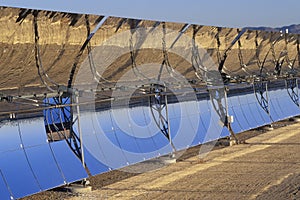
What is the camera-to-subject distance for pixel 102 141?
47.9 feet

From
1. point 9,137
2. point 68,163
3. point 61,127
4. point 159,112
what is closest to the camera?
point 9,137

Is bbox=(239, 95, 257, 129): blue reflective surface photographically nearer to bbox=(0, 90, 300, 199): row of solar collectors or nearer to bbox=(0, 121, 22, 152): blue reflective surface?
bbox=(0, 90, 300, 199): row of solar collectors

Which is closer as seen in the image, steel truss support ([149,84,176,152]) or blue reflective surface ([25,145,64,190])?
blue reflective surface ([25,145,64,190])

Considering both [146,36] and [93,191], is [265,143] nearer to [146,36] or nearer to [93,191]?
[146,36]

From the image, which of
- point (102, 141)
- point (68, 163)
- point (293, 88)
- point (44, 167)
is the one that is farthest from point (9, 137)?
point (293, 88)

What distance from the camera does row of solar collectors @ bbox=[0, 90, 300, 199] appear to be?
37.7 ft

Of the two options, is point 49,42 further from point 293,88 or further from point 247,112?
point 293,88

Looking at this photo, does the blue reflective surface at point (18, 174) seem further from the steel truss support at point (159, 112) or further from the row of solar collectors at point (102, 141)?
the steel truss support at point (159, 112)

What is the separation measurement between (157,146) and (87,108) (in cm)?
221

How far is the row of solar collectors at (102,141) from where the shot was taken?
11500 millimetres

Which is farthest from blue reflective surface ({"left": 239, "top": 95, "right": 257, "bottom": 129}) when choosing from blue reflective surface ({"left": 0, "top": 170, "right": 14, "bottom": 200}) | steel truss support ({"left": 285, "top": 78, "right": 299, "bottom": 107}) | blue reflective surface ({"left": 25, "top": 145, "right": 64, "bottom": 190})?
blue reflective surface ({"left": 0, "top": 170, "right": 14, "bottom": 200})

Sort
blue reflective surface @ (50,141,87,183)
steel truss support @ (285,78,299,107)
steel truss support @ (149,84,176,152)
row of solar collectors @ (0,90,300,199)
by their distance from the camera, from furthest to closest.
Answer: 1. steel truss support @ (285,78,299,107)
2. steel truss support @ (149,84,176,152)
3. blue reflective surface @ (50,141,87,183)
4. row of solar collectors @ (0,90,300,199)

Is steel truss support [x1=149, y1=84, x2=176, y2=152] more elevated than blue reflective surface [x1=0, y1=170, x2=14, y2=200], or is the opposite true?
steel truss support [x1=149, y1=84, x2=176, y2=152]

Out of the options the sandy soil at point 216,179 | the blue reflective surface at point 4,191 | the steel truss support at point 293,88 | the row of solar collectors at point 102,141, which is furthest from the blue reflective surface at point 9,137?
the steel truss support at point 293,88
